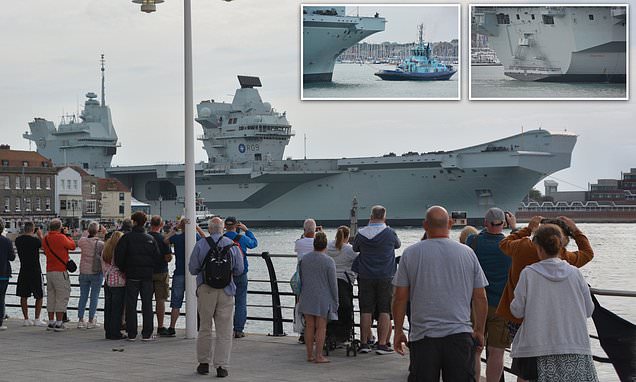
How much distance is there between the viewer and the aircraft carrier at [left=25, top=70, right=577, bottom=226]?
63812 millimetres

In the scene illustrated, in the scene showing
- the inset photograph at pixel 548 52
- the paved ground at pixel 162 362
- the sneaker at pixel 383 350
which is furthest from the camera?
the inset photograph at pixel 548 52

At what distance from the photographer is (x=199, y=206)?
84.6m

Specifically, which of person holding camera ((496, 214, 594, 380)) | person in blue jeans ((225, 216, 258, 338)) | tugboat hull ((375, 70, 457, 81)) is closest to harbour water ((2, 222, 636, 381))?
person in blue jeans ((225, 216, 258, 338))

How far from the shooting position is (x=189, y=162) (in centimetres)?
1014

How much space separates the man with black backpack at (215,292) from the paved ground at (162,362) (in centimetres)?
20

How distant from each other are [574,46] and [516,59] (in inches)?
165

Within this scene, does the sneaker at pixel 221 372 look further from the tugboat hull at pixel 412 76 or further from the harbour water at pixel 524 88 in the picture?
the tugboat hull at pixel 412 76

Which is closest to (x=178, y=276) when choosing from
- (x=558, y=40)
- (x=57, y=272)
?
(x=57, y=272)

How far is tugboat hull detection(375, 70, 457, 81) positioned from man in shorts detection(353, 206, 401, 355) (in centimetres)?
3902

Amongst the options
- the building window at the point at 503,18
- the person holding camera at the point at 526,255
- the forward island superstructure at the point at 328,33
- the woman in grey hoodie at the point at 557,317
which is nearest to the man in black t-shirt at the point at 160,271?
the person holding camera at the point at 526,255

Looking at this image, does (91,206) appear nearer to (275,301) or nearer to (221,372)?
(275,301)

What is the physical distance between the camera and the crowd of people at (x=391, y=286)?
201 inches

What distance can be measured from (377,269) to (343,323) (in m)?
0.65

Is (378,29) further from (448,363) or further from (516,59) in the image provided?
(448,363)
